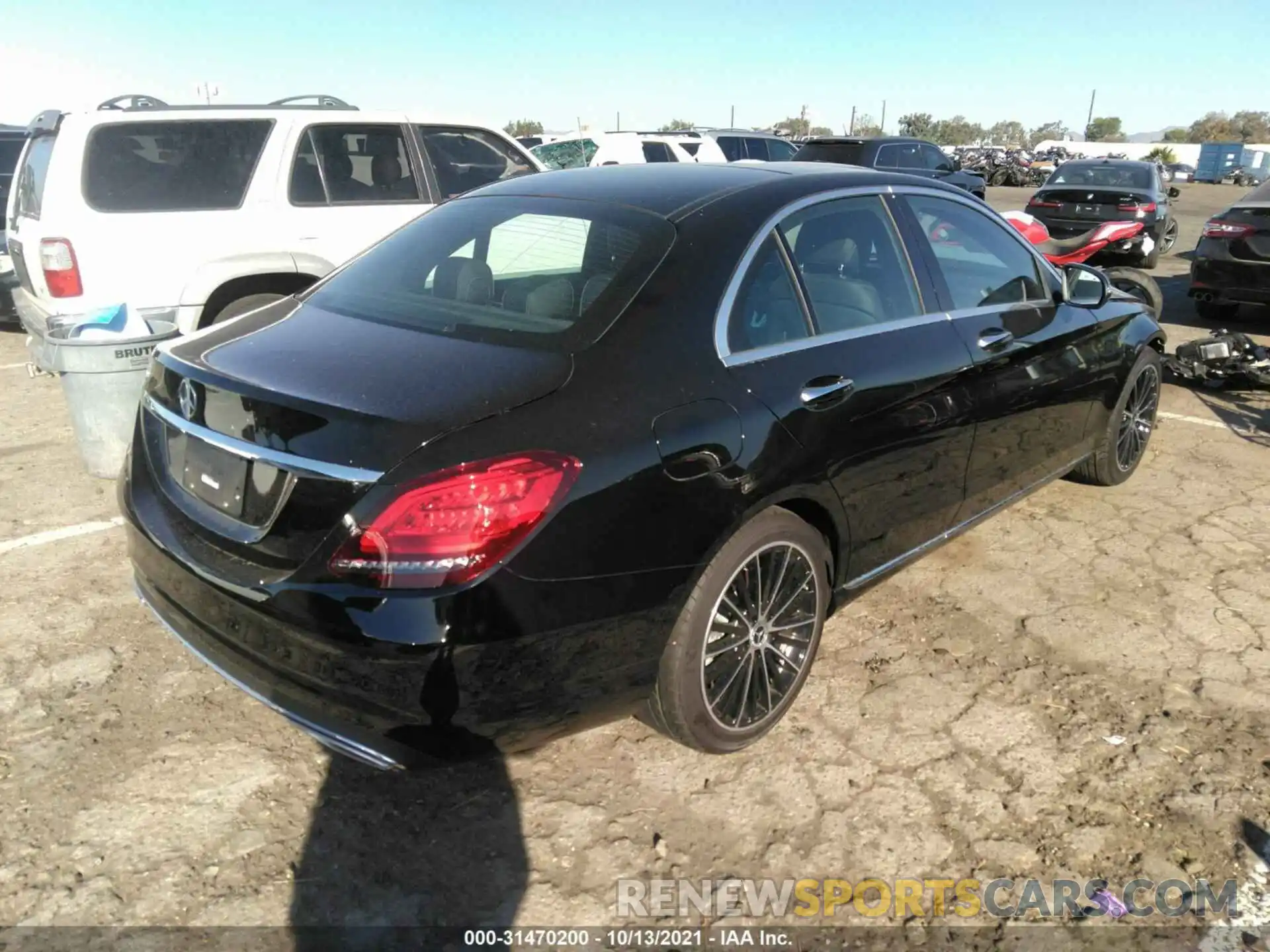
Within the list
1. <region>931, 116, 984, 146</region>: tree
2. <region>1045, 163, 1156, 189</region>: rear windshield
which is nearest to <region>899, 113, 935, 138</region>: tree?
<region>931, 116, 984, 146</region>: tree

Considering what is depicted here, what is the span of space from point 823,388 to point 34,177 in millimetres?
5551

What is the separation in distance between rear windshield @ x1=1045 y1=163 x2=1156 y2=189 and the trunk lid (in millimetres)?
13807

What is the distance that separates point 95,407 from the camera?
4.68 meters

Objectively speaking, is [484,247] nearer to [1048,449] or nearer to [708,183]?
[708,183]

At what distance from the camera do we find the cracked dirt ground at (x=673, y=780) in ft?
8.05

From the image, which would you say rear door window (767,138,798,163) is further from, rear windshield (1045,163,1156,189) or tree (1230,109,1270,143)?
tree (1230,109,1270,143)

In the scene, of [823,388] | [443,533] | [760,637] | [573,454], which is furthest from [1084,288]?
[443,533]

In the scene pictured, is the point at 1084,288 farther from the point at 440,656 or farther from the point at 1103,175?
the point at 1103,175

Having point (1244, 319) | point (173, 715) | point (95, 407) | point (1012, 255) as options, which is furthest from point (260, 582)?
point (1244, 319)

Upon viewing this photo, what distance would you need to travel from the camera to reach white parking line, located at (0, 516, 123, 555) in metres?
4.26

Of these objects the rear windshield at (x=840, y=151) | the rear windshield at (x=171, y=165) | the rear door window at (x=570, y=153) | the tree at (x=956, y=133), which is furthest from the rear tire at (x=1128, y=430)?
the tree at (x=956, y=133)

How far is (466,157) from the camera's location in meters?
7.14

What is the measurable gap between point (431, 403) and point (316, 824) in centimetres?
125

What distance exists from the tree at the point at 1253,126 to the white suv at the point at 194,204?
321ft
